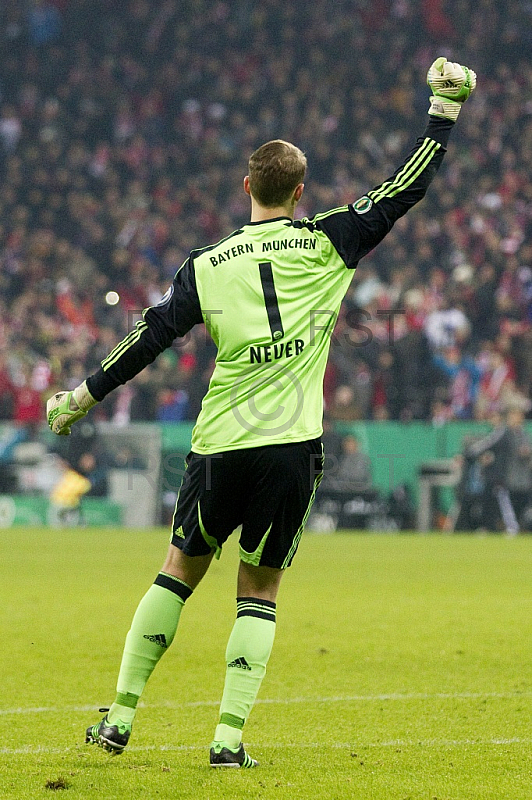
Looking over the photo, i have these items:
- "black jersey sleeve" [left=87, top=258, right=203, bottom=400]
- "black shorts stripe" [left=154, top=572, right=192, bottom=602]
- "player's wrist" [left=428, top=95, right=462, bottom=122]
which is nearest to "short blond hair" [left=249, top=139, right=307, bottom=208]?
"black jersey sleeve" [left=87, top=258, right=203, bottom=400]

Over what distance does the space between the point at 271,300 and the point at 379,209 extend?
461 mm

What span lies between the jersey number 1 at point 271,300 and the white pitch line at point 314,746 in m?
1.42

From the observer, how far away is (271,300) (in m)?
3.84

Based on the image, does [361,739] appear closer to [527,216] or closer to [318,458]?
[318,458]

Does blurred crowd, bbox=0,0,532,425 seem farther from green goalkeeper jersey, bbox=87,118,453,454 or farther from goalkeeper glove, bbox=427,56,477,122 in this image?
green goalkeeper jersey, bbox=87,118,453,454

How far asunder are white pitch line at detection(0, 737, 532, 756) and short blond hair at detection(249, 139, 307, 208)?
1.86 meters

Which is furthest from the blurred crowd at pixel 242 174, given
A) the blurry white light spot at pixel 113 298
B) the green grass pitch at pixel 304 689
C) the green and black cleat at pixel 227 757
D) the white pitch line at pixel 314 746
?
the green and black cleat at pixel 227 757

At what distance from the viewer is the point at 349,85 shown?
22688 millimetres

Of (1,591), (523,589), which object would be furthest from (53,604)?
(523,589)

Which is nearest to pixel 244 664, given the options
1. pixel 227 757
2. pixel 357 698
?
pixel 227 757

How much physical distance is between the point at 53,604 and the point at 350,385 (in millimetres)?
8802

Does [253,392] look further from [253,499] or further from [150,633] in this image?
[150,633]

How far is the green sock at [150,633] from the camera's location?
12.6 ft

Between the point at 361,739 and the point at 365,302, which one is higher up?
the point at 365,302
